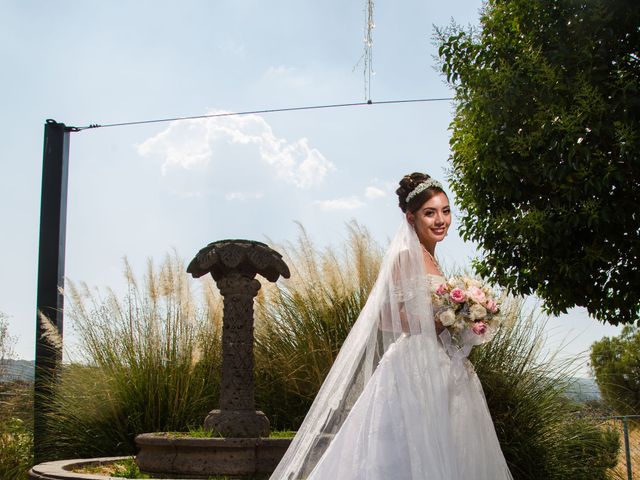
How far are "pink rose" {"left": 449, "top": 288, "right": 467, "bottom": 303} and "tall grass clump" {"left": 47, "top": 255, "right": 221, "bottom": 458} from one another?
3750 mm

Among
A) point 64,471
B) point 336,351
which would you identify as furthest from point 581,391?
point 64,471

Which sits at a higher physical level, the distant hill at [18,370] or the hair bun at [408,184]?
→ the hair bun at [408,184]

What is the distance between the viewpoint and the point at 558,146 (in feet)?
18.2

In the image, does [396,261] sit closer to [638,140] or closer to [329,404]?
[329,404]

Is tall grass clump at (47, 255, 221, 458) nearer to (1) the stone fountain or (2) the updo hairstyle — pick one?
(1) the stone fountain

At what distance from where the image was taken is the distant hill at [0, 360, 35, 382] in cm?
714

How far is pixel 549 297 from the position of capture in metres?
6.43

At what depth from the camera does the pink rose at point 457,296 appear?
12.0ft

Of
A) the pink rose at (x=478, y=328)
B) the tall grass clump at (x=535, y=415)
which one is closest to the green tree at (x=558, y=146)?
the tall grass clump at (x=535, y=415)

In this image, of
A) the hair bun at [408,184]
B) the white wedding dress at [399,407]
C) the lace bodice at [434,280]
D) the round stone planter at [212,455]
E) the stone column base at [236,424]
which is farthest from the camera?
the stone column base at [236,424]

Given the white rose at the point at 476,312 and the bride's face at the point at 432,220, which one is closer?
the white rose at the point at 476,312

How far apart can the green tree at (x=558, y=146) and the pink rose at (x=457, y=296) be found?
2.18 m

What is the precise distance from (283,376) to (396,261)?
3.60m

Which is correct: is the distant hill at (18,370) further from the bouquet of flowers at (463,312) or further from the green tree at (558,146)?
the bouquet of flowers at (463,312)
